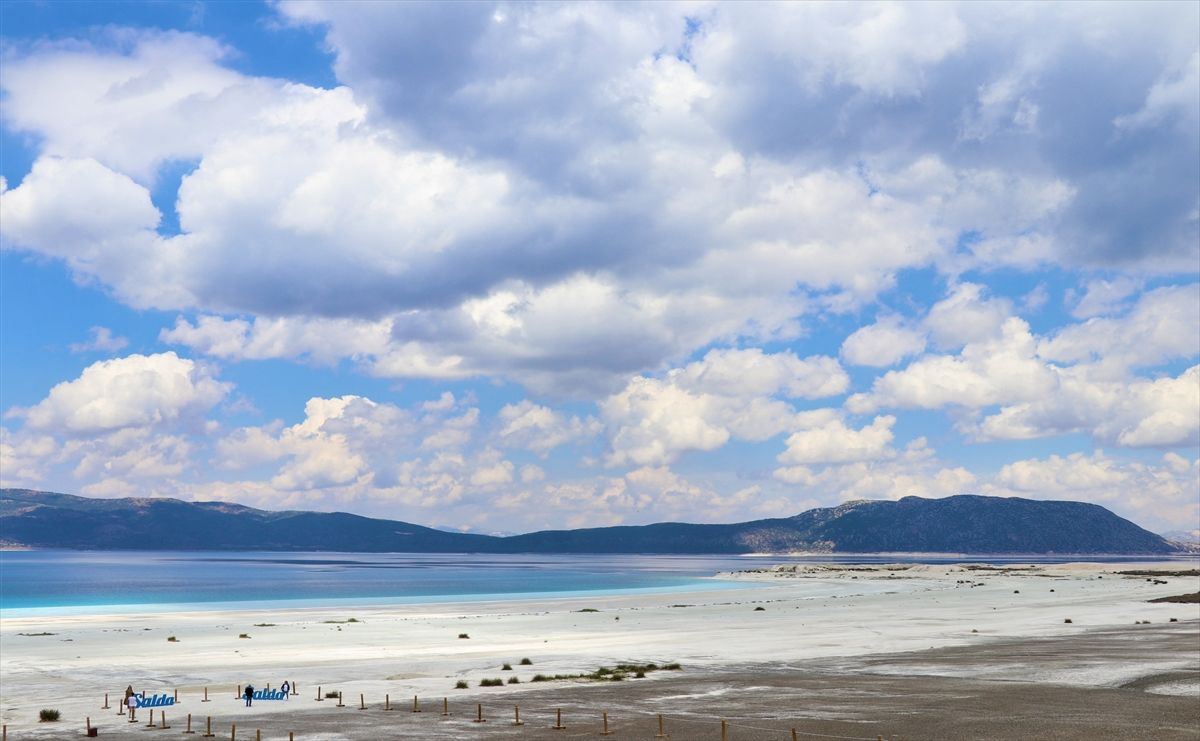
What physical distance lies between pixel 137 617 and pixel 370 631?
133 feet

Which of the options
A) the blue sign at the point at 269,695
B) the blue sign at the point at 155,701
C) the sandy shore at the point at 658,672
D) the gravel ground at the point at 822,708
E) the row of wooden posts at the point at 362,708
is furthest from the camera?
the blue sign at the point at 269,695

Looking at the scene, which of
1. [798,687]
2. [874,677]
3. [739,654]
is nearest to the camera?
[798,687]

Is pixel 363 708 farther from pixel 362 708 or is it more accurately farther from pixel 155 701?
pixel 155 701

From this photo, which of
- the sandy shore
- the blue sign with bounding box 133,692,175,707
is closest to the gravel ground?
the sandy shore

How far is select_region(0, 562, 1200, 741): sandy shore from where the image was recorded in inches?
1742

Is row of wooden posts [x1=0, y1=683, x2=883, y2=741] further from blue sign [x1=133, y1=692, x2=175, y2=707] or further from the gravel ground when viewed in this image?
blue sign [x1=133, y1=692, x2=175, y2=707]

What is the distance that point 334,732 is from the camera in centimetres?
4244

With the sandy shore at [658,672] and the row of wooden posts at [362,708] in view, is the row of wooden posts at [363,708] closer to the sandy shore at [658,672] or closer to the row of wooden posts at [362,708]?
the row of wooden posts at [362,708]

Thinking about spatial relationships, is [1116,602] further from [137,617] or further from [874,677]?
[137,617]

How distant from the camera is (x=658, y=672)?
209 feet

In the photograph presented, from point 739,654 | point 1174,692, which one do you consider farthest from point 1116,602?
point 1174,692

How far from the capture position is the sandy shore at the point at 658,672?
44.2 meters

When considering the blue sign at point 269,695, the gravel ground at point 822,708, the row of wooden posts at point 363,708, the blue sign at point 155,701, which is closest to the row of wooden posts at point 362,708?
the row of wooden posts at point 363,708

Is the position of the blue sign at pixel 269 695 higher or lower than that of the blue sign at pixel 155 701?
lower
